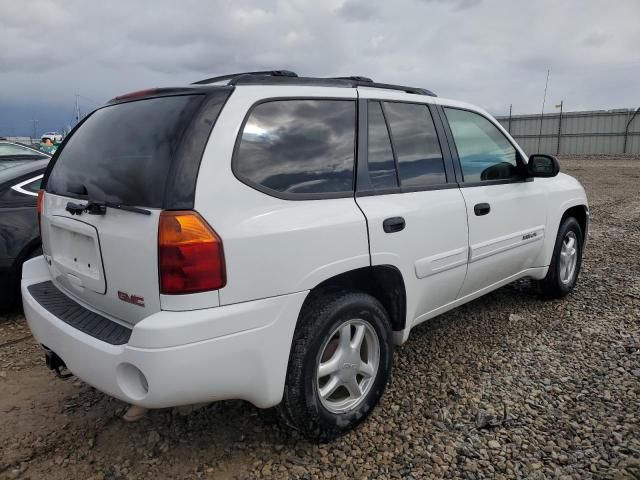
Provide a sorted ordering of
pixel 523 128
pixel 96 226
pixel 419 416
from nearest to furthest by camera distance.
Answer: pixel 96 226 → pixel 419 416 → pixel 523 128

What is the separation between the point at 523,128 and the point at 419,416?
32123mm

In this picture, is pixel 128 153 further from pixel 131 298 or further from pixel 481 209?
pixel 481 209

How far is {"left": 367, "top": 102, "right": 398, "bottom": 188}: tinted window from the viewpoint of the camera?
2.65 meters

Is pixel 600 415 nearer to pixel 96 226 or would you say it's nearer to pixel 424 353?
pixel 424 353

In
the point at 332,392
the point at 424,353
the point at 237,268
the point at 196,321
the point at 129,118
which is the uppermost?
the point at 129,118

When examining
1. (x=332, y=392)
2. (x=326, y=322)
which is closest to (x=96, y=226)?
(x=326, y=322)

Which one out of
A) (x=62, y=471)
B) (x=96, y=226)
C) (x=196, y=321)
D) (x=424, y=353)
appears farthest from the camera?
(x=424, y=353)

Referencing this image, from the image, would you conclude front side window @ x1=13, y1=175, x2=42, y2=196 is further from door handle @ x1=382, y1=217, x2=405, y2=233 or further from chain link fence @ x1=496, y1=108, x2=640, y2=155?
chain link fence @ x1=496, y1=108, x2=640, y2=155

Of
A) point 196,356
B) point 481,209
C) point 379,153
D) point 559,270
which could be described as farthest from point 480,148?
point 196,356

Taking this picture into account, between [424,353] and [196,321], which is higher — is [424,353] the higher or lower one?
the lower one

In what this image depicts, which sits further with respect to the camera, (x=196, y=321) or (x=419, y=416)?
(x=419, y=416)

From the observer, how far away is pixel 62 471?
2.32 m

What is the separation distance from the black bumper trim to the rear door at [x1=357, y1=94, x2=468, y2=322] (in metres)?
1.22

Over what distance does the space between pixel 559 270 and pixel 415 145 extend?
219 cm
